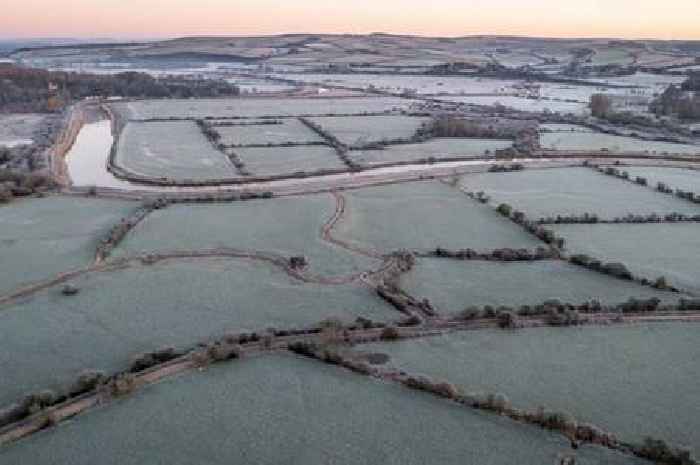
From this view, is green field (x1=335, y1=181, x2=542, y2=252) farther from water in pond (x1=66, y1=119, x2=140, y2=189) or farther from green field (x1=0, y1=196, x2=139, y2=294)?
water in pond (x1=66, y1=119, x2=140, y2=189)

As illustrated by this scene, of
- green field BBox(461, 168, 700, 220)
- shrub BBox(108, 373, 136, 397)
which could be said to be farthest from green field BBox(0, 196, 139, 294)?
green field BBox(461, 168, 700, 220)

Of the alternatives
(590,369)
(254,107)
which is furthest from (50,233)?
(254,107)

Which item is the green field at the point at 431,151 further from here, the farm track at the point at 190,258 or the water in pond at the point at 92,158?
the farm track at the point at 190,258

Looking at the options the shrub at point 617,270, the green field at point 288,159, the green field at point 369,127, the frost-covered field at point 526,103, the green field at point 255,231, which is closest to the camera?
the shrub at point 617,270

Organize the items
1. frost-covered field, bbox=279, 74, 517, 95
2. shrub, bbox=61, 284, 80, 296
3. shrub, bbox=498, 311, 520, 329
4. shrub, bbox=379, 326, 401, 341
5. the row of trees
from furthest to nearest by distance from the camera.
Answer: frost-covered field, bbox=279, 74, 517, 95 < the row of trees < shrub, bbox=61, 284, 80, 296 < shrub, bbox=498, 311, 520, 329 < shrub, bbox=379, 326, 401, 341

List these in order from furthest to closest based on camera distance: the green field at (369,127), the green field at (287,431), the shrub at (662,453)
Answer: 1. the green field at (369,127)
2. the green field at (287,431)
3. the shrub at (662,453)

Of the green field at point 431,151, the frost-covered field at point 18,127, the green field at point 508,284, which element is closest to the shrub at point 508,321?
the green field at point 508,284

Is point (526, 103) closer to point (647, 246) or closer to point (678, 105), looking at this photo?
point (678, 105)
